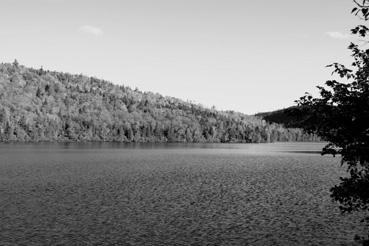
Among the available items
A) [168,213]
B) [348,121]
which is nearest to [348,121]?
[348,121]

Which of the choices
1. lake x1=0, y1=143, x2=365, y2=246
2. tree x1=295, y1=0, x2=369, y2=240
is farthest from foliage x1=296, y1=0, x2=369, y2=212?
lake x1=0, y1=143, x2=365, y2=246

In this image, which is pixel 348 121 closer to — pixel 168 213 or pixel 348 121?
pixel 348 121

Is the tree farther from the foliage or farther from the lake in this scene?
the lake

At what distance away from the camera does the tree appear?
1711 centimetres

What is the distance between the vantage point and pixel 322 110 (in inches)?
707

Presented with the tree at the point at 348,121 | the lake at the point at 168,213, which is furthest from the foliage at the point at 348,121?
the lake at the point at 168,213

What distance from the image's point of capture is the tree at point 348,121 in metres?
17.1

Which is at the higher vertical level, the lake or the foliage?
the foliage

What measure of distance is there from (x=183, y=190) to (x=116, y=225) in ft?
82.6

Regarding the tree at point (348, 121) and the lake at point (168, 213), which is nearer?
the tree at point (348, 121)

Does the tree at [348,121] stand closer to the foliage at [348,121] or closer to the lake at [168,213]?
the foliage at [348,121]

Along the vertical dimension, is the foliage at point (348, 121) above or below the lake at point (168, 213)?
above

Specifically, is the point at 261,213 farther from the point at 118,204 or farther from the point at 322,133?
the point at 322,133

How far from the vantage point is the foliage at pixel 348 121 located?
1709 cm
